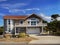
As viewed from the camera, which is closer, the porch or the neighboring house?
the porch

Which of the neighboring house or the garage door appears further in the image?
the neighboring house

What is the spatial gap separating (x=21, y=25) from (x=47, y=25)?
6.47m

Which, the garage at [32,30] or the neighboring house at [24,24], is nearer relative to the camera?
the garage at [32,30]

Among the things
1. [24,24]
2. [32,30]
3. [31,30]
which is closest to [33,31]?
[32,30]

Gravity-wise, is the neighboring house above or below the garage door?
above

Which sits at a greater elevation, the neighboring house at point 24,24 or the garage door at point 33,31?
the neighboring house at point 24,24

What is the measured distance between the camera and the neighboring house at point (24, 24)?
4197 cm

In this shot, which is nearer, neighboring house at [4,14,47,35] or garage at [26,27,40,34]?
garage at [26,27,40,34]

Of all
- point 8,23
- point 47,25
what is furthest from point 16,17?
point 47,25

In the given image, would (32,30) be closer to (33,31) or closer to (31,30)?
(31,30)

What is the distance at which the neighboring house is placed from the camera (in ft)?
138

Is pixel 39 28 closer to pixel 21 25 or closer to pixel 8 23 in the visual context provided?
pixel 21 25

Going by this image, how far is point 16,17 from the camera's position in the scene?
44.4m

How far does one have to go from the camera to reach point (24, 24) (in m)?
43.2
